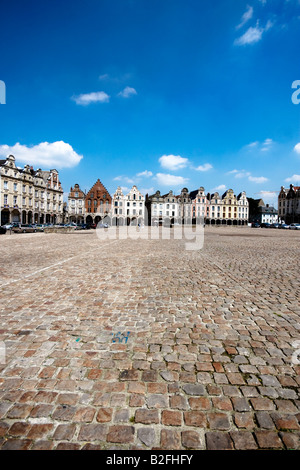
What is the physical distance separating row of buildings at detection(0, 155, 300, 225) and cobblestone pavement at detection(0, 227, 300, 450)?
163 feet

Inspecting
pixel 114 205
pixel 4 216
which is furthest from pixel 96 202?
pixel 4 216

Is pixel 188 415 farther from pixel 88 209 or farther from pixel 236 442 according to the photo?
pixel 88 209

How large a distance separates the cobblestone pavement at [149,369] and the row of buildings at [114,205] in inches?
1953

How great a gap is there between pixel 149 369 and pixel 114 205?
70583 millimetres

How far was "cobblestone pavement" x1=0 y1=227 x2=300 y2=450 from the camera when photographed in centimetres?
206

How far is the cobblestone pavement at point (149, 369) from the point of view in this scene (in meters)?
2.06

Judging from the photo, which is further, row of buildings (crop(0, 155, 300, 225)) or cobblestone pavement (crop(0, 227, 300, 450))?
row of buildings (crop(0, 155, 300, 225))

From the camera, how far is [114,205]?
71750 millimetres
